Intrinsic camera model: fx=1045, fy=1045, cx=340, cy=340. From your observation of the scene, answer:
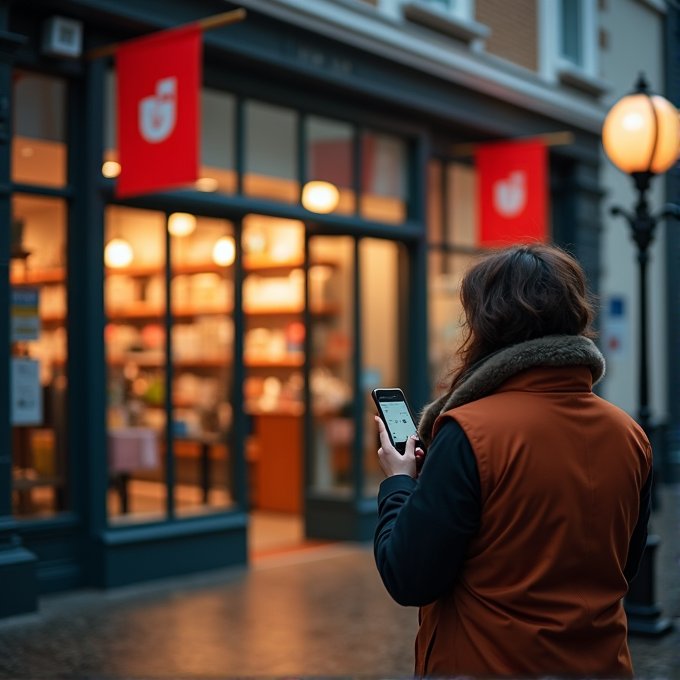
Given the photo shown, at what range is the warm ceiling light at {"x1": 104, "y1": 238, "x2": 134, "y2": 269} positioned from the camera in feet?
26.9

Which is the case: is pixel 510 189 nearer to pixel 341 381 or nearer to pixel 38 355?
pixel 341 381

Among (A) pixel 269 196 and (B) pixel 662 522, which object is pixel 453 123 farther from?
(B) pixel 662 522

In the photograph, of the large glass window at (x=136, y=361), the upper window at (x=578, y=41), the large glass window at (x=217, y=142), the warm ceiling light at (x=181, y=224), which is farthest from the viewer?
the upper window at (x=578, y=41)

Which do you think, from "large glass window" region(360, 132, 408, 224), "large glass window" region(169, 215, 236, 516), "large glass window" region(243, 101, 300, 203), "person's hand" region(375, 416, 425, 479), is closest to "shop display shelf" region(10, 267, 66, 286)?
"large glass window" region(169, 215, 236, 516)

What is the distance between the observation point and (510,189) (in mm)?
11648

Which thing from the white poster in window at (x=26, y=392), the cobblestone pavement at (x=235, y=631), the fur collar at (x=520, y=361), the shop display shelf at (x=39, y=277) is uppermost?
the shop display shelf at (x=39, y=277)

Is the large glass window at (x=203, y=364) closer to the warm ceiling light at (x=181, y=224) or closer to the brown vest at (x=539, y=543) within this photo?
the warm ceiling light at (x=181, y=224)

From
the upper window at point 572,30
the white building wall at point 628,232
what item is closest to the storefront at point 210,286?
the upper window at point 572,30

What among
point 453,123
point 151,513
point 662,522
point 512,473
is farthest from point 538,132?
point 512,473

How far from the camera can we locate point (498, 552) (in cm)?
234

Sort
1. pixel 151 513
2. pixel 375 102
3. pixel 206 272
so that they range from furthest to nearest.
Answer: pixel 375 102 < pixel 206 272 < pixel 151 513

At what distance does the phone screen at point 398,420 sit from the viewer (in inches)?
108

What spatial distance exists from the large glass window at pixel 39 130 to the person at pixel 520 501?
19.6ft

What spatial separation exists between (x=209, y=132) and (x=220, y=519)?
3.34 m
